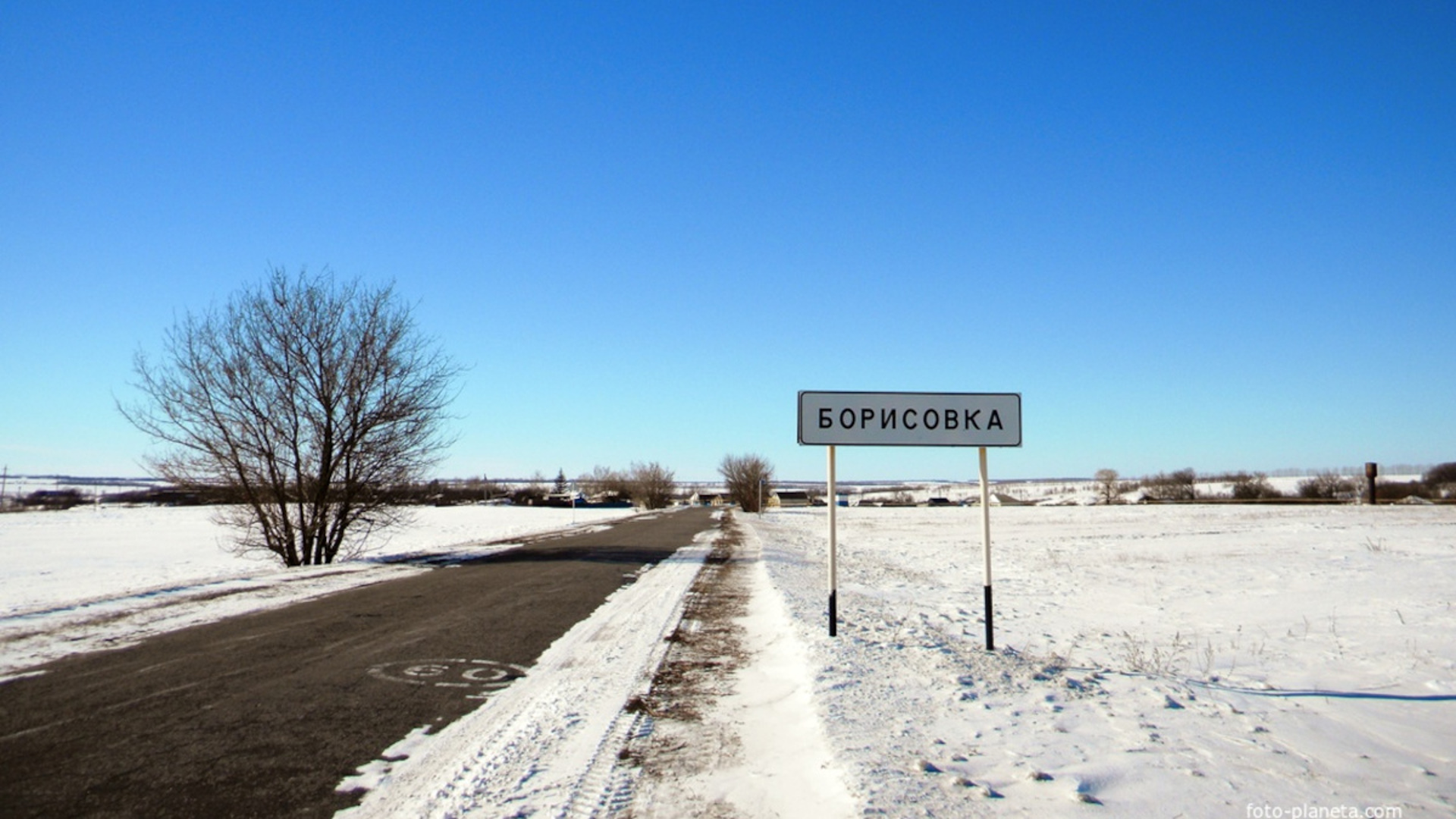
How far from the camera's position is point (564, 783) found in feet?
13.1

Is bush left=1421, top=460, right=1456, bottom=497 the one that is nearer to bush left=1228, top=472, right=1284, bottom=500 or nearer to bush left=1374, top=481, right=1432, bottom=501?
bush left=1374, top=481, right=1432, bottom=501

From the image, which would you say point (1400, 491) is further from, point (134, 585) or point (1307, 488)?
point (134, 585)

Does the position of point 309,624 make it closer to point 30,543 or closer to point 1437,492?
point 30,543

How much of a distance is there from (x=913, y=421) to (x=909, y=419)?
45 millimetres

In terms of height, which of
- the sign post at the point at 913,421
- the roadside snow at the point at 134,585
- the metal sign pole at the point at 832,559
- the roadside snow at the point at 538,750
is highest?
the sign post at the point at 913,421

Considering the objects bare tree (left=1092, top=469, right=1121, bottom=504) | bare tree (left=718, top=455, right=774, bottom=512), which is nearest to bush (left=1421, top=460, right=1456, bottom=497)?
bare tree (left=1092, top=469, right=1121, bottom=504)

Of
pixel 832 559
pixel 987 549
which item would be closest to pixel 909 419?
pixel 987 549

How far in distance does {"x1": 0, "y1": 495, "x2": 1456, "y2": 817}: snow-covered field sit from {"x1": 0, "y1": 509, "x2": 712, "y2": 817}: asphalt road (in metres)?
0.49

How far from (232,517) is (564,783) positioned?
1980 centimetres

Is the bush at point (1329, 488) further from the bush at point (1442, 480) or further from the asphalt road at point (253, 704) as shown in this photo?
the asphalt road at point (253, 704)

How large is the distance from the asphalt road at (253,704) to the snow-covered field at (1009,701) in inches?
19.3

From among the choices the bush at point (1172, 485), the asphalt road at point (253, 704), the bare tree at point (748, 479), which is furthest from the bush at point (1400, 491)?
the asphalt road at point (253, 704)

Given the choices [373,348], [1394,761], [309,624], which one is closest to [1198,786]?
[1394,761]

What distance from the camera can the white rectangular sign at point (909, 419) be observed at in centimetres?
780
